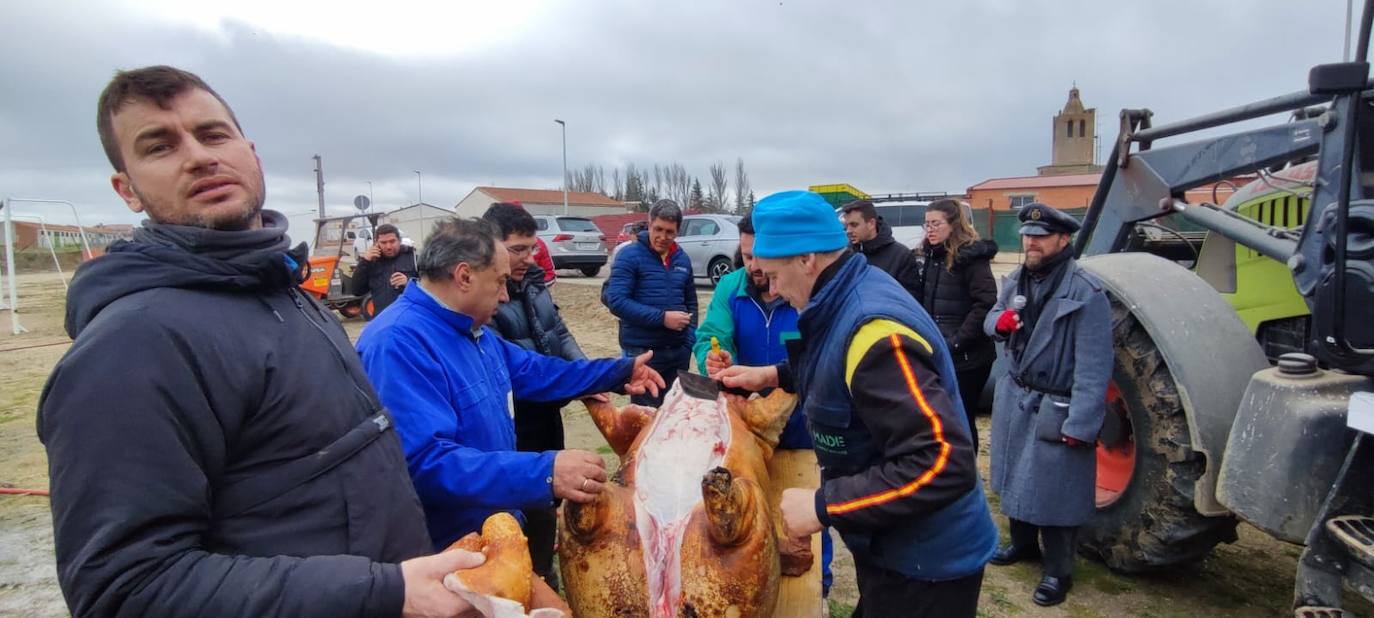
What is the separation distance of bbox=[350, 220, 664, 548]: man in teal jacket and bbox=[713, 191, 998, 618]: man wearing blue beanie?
2.48 ft

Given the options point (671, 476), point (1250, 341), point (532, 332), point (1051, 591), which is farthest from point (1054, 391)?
point (532, 332)

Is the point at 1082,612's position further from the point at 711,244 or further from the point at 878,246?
the point at 711,244

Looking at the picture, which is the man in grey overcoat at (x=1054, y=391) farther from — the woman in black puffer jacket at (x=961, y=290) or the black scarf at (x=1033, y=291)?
the woman in black puffer jacket at (x=961, y=290)

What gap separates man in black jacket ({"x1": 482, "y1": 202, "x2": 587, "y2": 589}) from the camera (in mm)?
3516

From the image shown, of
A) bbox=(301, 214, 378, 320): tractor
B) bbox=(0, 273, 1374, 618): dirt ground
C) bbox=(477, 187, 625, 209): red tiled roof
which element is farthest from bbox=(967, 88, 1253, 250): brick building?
bbox=(477, 187, 625, 209): red tiled roof

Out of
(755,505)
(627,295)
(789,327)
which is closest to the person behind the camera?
(755,505)

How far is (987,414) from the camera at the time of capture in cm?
650

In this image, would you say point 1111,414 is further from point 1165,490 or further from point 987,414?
point 987,414

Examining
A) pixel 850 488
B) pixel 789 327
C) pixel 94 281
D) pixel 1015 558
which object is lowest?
pixel 1015 558

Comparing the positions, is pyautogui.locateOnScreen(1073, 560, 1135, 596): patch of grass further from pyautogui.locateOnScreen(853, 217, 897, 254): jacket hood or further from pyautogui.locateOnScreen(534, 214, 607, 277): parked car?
pyautogui.locateOnScreen(534, 214, 607, 277): parked car

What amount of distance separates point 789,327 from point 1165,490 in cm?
191

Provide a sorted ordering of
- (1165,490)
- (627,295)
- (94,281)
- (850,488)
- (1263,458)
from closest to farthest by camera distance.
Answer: (94,281), (850,488), (1263,458), (1165,490), (627,295)

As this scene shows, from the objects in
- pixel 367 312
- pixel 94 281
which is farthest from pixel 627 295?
pixel 367 312

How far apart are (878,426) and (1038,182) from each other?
46.8m
